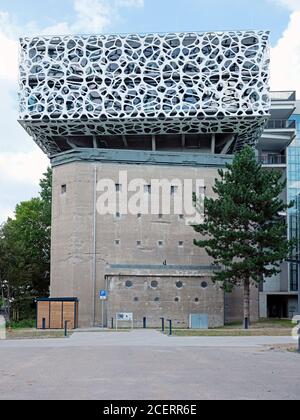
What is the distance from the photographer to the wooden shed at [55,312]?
43.0 metres

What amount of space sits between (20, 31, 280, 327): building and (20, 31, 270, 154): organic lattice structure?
0.10 metres

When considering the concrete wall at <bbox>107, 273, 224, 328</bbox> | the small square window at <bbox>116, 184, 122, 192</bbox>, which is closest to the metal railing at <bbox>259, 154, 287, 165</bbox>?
the small square window at <bbox>116, 184, 122, 192</bbox>

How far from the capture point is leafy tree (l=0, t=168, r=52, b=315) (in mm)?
57094

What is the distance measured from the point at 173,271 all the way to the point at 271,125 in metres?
38.2

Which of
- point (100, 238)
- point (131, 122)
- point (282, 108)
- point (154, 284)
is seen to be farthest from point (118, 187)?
point (282, 108)

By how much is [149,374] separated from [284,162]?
69.1 m

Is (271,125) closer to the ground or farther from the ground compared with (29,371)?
farther from the ground

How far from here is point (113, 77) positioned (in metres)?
57.1

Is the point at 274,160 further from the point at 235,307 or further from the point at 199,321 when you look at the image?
the point at 199,321

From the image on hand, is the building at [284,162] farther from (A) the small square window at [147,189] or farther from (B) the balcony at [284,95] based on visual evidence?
(A) the small square window at [147,189]

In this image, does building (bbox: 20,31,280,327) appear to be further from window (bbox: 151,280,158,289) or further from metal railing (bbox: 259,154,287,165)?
metal railing (bbox: 259,154,287,165)

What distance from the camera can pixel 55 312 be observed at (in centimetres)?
4322
